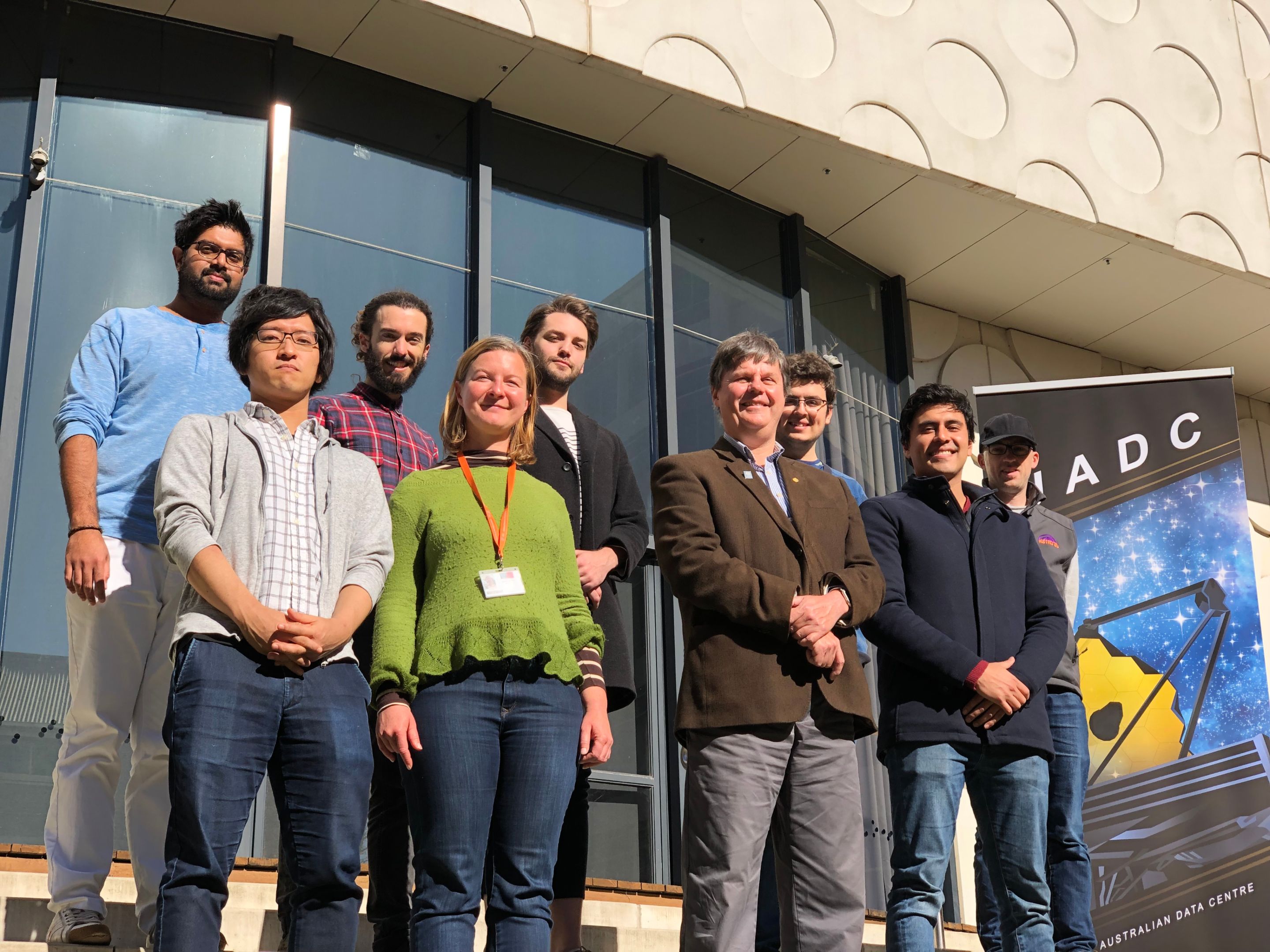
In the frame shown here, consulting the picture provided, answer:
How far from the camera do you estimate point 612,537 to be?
3.80 m

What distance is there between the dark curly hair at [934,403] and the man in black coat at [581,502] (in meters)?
0.91

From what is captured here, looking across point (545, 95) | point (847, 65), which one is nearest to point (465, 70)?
point (545, 95)

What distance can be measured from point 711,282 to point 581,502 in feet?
14.0

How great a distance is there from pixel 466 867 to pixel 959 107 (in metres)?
6.48

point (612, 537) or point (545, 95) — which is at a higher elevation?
point (545, 95)

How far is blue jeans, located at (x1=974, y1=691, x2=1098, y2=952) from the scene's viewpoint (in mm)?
4266

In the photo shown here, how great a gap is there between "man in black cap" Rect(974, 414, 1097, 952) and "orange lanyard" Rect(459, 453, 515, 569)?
1.74 meters

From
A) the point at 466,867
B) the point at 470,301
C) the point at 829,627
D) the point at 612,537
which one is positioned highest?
the point at 470,301

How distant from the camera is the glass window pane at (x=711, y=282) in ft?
24.7

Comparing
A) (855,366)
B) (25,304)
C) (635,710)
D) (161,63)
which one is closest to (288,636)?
(25,304)

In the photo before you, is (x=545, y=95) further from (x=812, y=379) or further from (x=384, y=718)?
(x=384, y=718)

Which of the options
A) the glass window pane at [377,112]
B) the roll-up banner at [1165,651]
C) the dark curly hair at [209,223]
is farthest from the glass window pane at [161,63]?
the roll-up banner at [1165,651]

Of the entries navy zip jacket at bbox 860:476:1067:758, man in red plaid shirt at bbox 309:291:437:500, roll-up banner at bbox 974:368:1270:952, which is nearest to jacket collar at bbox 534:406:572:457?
man in red plaid shirt at bbox 309:291:437:500

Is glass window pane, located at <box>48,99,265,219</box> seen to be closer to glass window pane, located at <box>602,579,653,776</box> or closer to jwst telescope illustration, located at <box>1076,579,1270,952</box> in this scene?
glass window pane, located at <box>602,579,653,776</box>
